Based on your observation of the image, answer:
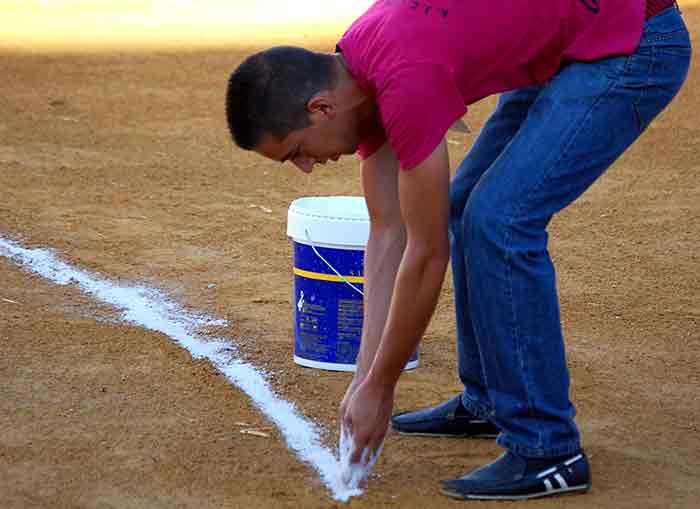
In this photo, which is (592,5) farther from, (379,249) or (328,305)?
(328,305)

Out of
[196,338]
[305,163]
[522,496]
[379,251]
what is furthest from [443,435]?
[196,338]

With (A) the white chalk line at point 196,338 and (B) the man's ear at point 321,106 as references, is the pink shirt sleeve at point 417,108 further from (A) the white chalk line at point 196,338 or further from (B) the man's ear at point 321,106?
(A) the white chalk line at point 196,338

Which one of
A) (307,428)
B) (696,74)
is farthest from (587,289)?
(696,74)

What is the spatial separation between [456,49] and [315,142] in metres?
0.44

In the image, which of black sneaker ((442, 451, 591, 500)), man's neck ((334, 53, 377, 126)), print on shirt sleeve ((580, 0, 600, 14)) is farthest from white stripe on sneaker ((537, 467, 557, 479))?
print on shirt sleeve ((580, 0, 600, 14))

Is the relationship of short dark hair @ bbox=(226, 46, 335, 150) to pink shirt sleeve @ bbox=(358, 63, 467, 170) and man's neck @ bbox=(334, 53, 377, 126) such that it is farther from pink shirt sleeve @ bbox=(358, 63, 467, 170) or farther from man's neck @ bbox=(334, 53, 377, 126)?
pink shirt sleeve @ bbox=(358, 63, 467, 170)

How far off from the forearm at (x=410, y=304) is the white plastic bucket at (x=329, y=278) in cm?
110

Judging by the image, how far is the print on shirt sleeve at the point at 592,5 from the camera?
10.6 feet

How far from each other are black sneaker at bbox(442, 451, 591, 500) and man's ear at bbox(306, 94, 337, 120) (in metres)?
1.10

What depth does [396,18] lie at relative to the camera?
3.12 metres

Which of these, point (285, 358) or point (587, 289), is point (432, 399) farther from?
point (587, 289)

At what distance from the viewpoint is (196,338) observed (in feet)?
16.1

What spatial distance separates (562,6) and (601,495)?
1.38m

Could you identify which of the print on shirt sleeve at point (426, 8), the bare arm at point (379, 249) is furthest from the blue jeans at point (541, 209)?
the print on shirt sleeve at point (426, 8)
